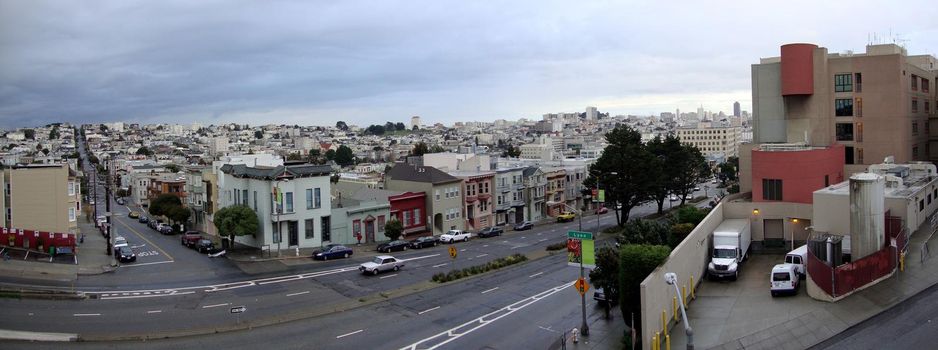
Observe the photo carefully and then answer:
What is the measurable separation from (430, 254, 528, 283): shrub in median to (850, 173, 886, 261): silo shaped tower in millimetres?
22532

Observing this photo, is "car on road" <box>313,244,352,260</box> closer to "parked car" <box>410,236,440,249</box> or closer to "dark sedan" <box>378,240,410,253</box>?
"dark sedan" <box>378,240,410,253</box>

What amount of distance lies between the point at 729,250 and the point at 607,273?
354 inches

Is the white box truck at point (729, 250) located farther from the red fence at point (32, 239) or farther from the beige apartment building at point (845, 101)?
the red fence at point (32, 239)

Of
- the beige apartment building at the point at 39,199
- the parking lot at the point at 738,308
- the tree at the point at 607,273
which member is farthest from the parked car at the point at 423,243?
the parking lot at the point at 738,308

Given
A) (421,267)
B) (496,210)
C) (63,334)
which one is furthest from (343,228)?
(63,334)

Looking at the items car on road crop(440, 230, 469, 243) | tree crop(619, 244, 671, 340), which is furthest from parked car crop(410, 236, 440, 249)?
tree crop(619, 244, 671, 340)

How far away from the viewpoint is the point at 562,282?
4488 cm

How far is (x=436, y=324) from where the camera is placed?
34.6 metres

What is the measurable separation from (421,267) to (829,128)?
3875 cm

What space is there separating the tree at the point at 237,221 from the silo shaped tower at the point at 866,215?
42.5m

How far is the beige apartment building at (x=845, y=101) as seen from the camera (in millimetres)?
60312

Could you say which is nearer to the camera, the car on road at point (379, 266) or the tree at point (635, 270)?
the tree at point (635, 270)

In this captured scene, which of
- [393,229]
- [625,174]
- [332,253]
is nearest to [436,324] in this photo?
[332,253]

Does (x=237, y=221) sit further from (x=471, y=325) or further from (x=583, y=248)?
(x=583, y=248)
